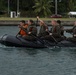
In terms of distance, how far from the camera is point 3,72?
24594 mm

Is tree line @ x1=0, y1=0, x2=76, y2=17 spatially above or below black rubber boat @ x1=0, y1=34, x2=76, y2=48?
below

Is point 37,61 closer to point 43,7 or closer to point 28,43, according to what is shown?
point 28,43

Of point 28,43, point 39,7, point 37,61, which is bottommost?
point 39,7

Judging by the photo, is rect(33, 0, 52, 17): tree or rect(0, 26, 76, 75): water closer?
rect(0, 26, 76, 75): water

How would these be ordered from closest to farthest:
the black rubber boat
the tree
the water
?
the water → the black rubber boat → the tree

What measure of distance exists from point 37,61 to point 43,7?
209ft

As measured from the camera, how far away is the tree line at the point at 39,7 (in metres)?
92.2

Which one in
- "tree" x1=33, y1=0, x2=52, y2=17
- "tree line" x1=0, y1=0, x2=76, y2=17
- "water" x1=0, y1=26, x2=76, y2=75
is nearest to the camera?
"water" x1=0, y1=26, x2=76, y2=75

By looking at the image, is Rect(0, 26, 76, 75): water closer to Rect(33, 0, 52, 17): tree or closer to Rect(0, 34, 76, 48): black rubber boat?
Rect(0, 34, 76, 48): black rubber boat

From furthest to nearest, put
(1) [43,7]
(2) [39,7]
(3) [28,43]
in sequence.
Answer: (2) [39,7]
(1) [43,7]
(3) [28,43]

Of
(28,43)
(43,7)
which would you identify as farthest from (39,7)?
(28,43)

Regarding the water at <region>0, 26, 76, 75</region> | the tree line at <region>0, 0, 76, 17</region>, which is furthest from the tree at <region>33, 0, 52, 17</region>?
the water at <region>0, 26, 76, 75</region>

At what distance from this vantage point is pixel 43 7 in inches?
3610

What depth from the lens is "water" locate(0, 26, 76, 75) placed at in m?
25.0
